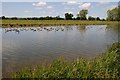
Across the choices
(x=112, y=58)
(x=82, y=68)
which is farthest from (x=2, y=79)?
(x=112, y=58)

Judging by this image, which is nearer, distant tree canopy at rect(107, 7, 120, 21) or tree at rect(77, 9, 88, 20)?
tree at rect(77, 9, 88, 20)

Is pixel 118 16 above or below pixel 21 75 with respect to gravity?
above

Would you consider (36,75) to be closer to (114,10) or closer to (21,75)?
(21,75)

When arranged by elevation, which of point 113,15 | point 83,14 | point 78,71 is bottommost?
point 78,71

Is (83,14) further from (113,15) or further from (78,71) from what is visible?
(78,71)

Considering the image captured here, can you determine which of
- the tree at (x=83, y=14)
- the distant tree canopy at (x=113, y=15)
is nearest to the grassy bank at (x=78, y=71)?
the tree at (x=83, y=14)

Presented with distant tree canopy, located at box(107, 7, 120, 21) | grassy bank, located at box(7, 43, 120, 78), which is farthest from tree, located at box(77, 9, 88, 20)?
grassy bank, located at box(7, 43, 120, 78)

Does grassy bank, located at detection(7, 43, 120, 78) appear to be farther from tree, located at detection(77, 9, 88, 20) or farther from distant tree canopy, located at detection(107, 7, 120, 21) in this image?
distant tree canopy, located at detection(107, 7, 120, 21)

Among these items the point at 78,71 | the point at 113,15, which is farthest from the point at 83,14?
the point at 78,71

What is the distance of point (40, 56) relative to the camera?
17219 mm

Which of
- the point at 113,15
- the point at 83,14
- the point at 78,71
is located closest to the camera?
the point at 78,71

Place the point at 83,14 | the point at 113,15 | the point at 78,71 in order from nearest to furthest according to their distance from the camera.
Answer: the point at 78,71 → the point at 83,14 → the point at 113,15

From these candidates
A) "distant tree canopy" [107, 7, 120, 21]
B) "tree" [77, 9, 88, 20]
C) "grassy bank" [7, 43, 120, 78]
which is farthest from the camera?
"distant tree canopy" [107, 7, 120, 21]

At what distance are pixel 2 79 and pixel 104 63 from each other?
4.94m
